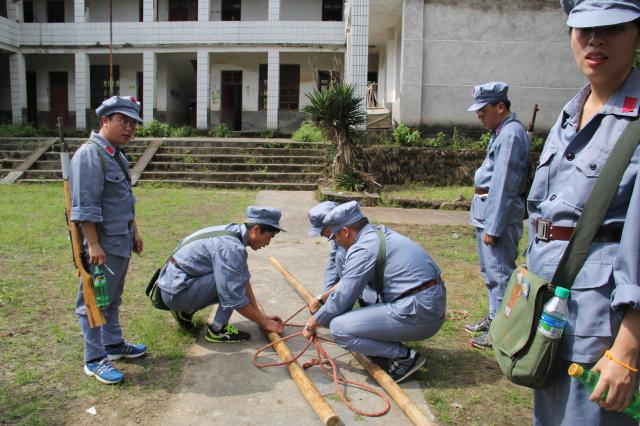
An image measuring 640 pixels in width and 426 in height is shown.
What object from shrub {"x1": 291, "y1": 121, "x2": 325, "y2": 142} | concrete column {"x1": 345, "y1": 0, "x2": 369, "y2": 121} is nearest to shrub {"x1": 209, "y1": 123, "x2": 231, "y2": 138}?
shrub {"x1": 291, "y1": 121, "x2": 325, "y2": 142}

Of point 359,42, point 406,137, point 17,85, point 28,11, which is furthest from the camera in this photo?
point 28,11

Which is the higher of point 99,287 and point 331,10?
point 331,10

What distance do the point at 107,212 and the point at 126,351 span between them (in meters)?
0.97

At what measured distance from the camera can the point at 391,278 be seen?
3.30m

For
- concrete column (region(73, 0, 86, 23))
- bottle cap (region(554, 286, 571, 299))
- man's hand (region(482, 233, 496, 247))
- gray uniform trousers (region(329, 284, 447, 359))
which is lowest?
gray uniform trousers (region(329, 284, 447, 359))

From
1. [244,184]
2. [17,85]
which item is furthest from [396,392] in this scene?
[17,85]

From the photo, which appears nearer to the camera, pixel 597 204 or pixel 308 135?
pixel 597 204

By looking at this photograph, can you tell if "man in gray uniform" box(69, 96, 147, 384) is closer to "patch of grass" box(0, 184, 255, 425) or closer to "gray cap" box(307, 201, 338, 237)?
"patch of grass" box(0, 184, 255, 425)

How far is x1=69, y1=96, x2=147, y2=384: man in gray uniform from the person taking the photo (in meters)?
3.06

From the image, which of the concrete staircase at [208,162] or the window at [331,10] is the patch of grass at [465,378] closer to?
the concrete staircase at [208,162]

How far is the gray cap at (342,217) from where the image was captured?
3.31 m

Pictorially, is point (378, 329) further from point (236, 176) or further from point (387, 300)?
point (236, 176)

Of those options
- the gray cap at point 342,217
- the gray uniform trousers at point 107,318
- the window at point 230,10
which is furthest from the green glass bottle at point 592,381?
the window at point 230,10

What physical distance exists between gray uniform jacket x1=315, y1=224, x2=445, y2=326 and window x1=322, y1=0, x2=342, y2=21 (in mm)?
18914
